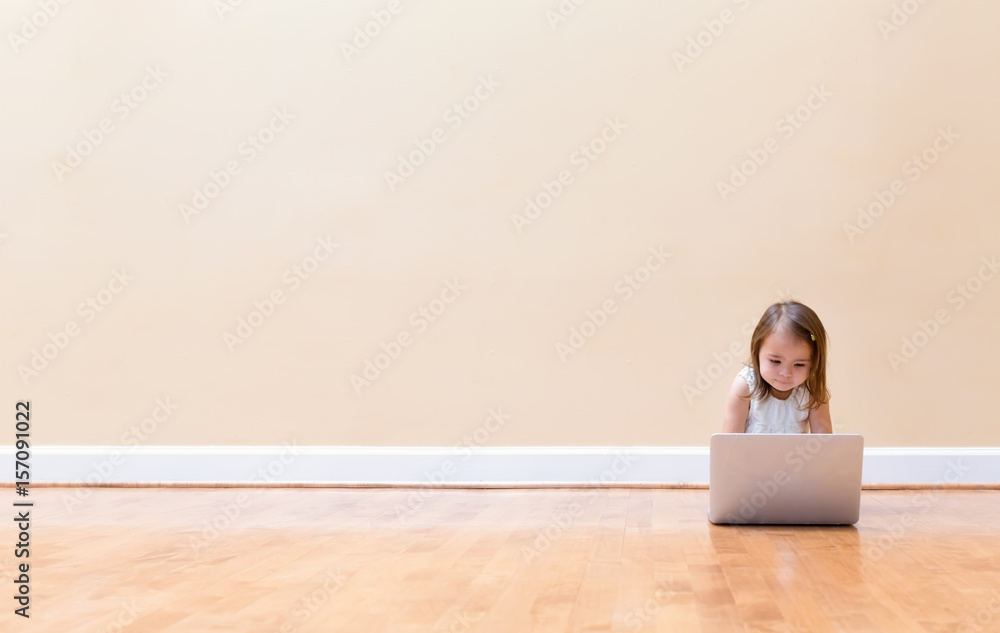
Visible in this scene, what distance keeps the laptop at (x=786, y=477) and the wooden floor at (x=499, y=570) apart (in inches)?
2.0

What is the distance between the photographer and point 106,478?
10.8 feet

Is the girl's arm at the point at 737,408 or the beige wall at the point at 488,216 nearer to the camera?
the girl's arm at the point at 737,408

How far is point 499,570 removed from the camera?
155 centimetres

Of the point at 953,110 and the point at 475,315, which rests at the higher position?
the point at 953,110

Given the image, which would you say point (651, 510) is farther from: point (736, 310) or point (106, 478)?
point (106, 478)

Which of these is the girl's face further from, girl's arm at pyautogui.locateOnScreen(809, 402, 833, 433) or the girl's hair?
girl's arm at pyautogui.locateOnScreen(809, 402, 833, 433)

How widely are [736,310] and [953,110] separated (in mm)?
1036

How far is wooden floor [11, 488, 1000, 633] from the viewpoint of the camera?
1181mm

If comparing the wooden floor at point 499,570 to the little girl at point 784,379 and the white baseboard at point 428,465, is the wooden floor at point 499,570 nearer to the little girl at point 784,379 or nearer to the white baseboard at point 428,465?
the little girl at point 784,379

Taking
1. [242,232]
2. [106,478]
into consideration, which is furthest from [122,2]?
[106,478]

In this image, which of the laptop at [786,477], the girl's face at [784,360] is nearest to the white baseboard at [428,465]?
the girl's face at [784,360]

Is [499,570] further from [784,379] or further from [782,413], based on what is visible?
[782,413]

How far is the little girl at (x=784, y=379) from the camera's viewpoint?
229cm

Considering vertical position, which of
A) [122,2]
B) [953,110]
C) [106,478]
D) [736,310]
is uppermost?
[122,2]
